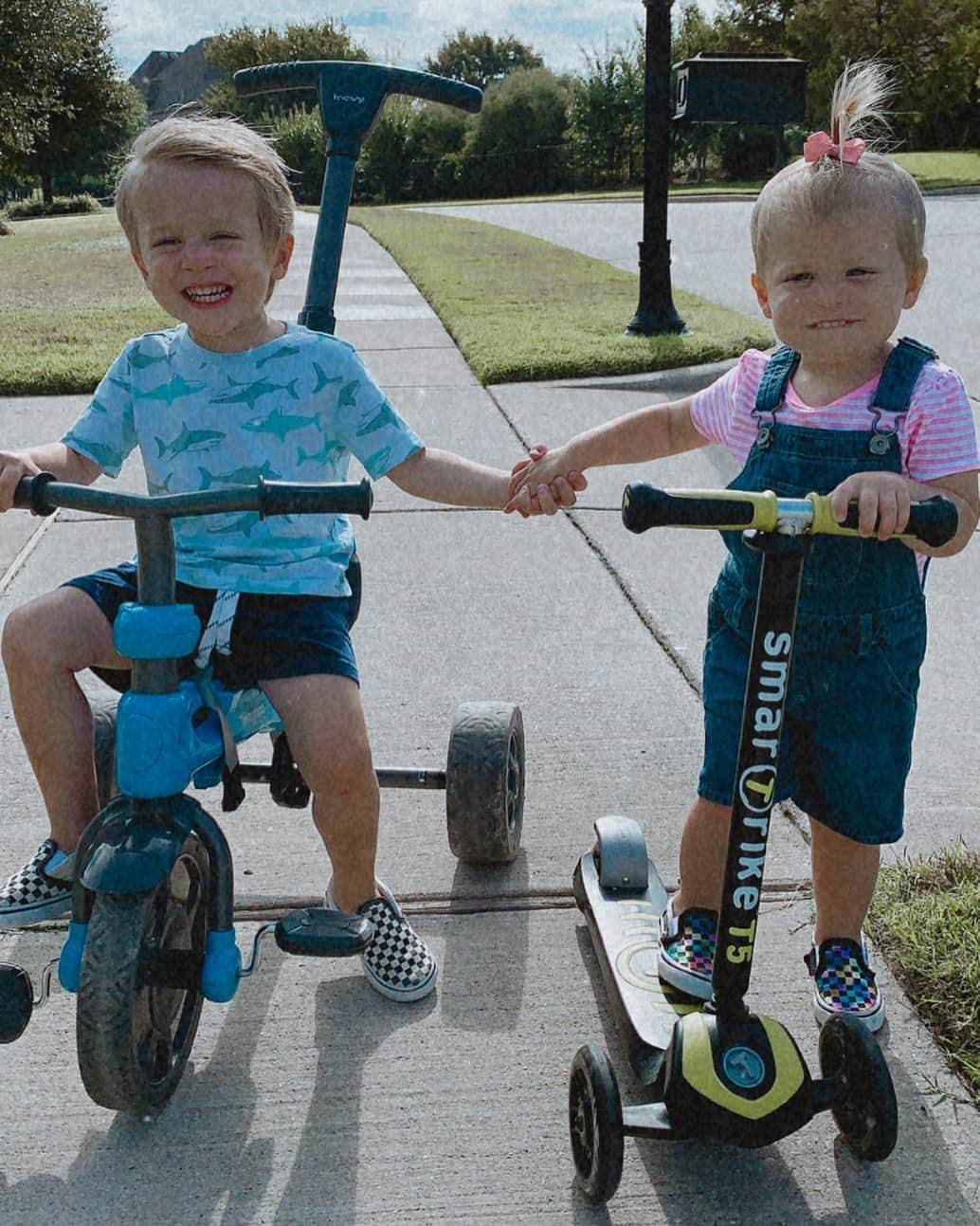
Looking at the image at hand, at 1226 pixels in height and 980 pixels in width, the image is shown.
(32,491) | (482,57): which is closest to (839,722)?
(32,491)

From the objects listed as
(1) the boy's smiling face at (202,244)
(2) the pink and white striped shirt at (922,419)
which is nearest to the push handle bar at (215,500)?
(1) the boy's smiling face at (202,244)

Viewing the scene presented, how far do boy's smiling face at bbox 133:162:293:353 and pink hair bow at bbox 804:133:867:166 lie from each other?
1043 millimetres

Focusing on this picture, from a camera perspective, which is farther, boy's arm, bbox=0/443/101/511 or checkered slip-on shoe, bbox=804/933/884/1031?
checkered slip-on shoe, bbox=804/933/884/1031

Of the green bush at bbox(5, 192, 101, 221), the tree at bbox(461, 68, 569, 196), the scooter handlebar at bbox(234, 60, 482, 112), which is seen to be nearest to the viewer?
the scooter handlebar at bbox(234, 60, 482, 112)

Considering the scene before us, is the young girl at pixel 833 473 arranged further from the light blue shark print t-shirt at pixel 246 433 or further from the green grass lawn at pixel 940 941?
the light blue shark print t-shirt at pixel 246 433

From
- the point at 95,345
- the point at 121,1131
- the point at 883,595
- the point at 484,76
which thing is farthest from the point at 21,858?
the point at 484,76

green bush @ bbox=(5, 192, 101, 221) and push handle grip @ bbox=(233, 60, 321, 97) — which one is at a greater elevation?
green bush @ bbox=(5, 192, 101, 221)

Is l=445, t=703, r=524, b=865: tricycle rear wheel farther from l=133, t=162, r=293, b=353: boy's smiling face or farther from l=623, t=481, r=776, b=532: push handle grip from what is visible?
l=623, t=481, r=776, b=532: push handle grip

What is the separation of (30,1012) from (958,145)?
45.5 m

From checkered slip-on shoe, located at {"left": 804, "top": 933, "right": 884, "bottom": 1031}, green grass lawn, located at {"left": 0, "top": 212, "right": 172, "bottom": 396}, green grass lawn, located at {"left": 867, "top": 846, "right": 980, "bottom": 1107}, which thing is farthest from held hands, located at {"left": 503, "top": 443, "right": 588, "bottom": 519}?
green grass lawn, located at {"left": 0, "top": 212, "right": 172, "bottom": 396}

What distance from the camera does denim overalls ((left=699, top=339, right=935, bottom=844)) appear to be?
219 cm

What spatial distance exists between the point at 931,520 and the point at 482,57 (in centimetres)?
8774

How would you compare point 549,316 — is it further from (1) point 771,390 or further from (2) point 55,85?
(2) point 55,85

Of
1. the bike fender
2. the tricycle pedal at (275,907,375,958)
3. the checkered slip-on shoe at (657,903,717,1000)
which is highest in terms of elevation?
the bike fender
